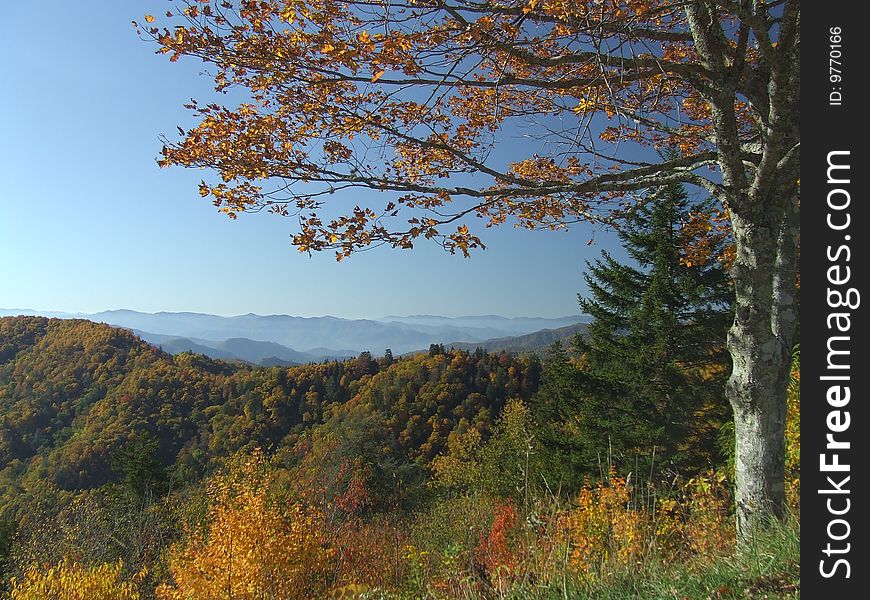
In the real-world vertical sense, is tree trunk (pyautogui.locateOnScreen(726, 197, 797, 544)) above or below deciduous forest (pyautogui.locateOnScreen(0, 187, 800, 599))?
above

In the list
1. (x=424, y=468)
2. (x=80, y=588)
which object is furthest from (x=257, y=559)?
(x=424, y=468)

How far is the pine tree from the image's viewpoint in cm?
1535

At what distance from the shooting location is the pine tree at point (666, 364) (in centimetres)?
1535

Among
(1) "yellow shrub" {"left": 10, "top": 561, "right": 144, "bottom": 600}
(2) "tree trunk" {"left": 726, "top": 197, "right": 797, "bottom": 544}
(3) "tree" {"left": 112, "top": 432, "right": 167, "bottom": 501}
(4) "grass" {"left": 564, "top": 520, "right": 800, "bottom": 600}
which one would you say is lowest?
(3) "tree" {"left": 112, "top": 432, "right": 167, "bottom": 501}

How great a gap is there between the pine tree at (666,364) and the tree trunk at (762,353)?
39.2 feet

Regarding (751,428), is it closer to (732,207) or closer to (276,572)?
(732,207)

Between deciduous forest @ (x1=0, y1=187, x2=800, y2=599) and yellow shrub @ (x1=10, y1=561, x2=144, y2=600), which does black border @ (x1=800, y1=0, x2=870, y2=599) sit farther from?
yellow shrub @ (x1=10, y1=561, x2=144, y2=600)

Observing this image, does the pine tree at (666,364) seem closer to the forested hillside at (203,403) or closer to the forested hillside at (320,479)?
the forested hillside at (320,479)

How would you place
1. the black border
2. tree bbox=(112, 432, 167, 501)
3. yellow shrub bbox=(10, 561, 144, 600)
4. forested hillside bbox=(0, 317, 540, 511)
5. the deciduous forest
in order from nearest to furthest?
the black border, the deciduous forest, yellow shrub bbox=(10, 561, 144, 600), tree bbox=(112, 432, 167, 501), forested hillside bbox=(0, 317, 540, 511)

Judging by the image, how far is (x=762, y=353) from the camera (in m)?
3.63

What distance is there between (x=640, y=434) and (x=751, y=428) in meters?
12.7

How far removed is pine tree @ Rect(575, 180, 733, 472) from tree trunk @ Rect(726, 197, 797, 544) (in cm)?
1195

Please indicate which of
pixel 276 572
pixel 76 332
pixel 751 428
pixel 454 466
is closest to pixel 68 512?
pixel 276 572

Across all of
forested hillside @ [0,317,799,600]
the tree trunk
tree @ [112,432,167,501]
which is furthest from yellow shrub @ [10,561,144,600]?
tree @ [112,432,167,501]
